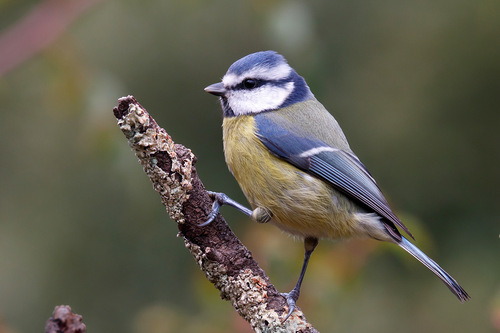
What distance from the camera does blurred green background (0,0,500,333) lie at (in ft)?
11.6

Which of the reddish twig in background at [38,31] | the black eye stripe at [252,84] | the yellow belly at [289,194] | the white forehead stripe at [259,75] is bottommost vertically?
the yellow belly at [289,194]

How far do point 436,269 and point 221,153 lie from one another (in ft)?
6.21

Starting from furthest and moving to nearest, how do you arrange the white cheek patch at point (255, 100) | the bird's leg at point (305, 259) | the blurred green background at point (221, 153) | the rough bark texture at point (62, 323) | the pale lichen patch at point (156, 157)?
1. the blurred green background at point (221, 153)
2. the white cheek patch at point (255, 100)
3. the bird's leg at point (305, 259)
4. the pale lichen patch at point (156, 157)
5. the rough bark texture at point (62, 323)

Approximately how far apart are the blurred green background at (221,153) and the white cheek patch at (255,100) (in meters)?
0.74

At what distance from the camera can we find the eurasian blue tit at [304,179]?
2.38 meters

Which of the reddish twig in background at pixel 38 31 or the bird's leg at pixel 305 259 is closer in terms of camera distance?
the bird's leg at pixel 305 259

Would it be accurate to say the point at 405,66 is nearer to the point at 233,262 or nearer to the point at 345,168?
the point at 345,168

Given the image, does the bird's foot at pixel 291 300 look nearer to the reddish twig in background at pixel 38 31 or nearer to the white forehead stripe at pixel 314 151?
the white forehead stripe at pixel 314 151

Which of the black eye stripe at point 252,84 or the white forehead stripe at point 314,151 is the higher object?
the black eye stripe at point 252,84

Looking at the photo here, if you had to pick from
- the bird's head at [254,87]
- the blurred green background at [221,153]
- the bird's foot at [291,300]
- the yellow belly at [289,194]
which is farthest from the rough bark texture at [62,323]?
the blurred green background at [221,153]

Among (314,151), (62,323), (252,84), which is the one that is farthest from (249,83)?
(62,323)

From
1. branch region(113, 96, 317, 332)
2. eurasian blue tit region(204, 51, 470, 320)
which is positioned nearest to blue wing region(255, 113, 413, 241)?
eurasian blue tit region(204, 51, 470, 320)

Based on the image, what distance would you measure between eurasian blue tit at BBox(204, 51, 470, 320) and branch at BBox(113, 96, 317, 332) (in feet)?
1.16

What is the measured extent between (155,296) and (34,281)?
685mm
